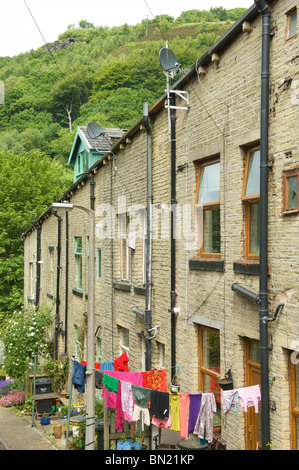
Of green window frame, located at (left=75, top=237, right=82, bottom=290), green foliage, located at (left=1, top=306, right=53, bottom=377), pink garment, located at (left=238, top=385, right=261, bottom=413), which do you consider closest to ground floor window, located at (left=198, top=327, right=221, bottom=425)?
pink garment, located at (left=238, top=385, right=261, bottom=413)

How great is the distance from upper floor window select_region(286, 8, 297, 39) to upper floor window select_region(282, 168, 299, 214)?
1963 millimetres

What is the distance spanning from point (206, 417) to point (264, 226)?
3580 millimetres

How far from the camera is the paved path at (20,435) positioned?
54.3 feet

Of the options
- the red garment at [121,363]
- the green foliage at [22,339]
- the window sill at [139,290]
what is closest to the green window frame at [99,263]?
the window sill at [139,290]

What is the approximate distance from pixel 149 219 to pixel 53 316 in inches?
546

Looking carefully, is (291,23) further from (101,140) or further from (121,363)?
(101,140)

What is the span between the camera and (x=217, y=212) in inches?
407

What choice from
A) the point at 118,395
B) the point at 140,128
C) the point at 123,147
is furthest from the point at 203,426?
the point at 123,147

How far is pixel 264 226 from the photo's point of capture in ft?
26.8

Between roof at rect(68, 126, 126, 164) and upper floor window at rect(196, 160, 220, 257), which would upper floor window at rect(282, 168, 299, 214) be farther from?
roof at rect(68, 126, 126, 164)

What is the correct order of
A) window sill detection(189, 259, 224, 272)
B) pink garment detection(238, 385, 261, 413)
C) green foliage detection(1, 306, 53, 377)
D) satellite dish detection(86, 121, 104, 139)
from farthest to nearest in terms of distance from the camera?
green foliage detection(1, 306, 53, 377) → satellite dish detection(86, 121, 104, 139) → window sill detection(189, 259, 224, 272) → pink garment detection(238, 385, 261, 413)

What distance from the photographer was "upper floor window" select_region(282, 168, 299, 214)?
301 inches

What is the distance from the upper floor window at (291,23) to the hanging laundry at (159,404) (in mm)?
→ 6542

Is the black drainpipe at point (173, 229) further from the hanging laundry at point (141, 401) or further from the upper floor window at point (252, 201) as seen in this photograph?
the upper floor window at point (252, 201)
